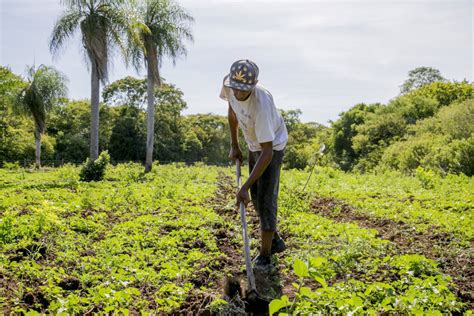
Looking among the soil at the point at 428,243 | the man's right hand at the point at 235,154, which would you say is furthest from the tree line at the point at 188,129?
the man's right hand at the point at 235,154

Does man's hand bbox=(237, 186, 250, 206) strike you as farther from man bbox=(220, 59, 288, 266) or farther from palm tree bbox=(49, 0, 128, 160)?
palm tree bbox=(49, 0, 128, 160)

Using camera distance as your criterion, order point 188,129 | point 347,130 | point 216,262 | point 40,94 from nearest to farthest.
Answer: point 216,262 → point 40,94 → point 347,130 → point 188,129

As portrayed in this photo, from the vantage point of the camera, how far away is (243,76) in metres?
3.88

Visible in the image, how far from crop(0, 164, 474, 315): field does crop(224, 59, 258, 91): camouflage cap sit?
170cm

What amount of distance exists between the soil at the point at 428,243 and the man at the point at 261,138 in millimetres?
1663

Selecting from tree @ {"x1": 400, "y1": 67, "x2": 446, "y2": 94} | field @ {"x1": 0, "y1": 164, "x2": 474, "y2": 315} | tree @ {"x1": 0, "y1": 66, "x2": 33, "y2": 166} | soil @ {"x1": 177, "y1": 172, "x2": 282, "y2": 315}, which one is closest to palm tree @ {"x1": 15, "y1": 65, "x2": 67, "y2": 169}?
tree @ {"x1": 0, "y1": 66, "x2": 33, "y2": 166}

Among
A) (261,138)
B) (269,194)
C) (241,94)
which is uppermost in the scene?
(241,94)

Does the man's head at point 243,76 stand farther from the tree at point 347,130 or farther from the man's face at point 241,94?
the tree at point 347,130

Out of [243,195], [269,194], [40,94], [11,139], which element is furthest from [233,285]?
[11,139]

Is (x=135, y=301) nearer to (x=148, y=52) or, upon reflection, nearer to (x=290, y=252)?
(x=290, y=252)

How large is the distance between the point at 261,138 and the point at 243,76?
584 millimetres

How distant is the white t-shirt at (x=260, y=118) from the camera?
3.95 m

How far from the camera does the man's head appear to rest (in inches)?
153

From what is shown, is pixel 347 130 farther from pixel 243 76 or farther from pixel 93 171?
pixel 243 76
